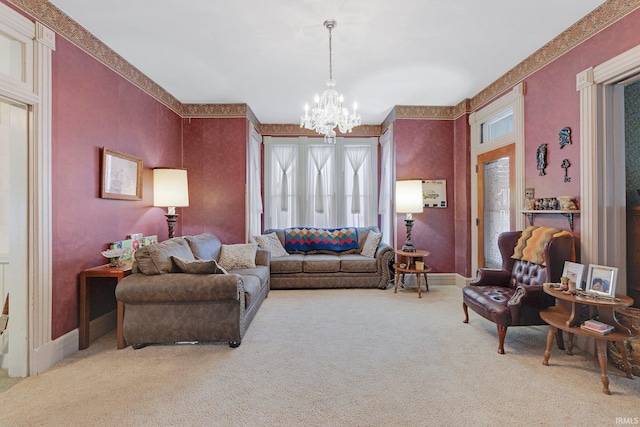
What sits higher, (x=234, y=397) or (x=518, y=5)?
(x=518, y=5)

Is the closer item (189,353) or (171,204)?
Answer: (189,353)

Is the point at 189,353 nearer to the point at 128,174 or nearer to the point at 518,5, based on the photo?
the point at 128,174

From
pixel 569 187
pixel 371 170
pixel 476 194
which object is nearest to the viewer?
pixel 569 187

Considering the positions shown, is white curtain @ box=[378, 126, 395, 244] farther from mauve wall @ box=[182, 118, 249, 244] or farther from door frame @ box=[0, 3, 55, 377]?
door frame @ box=[0, 3, 55, 377]

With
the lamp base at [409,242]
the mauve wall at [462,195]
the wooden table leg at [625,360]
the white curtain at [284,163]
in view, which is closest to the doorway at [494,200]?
the mauve wall at [462,195]

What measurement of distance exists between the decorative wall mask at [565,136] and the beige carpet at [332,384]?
6.48 feet

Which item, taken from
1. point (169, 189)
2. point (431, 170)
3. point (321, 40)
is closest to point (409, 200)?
point (431, 170)

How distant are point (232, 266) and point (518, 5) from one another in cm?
421

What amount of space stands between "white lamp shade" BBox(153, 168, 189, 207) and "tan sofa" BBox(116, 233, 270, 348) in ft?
4.49

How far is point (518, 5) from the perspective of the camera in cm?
257

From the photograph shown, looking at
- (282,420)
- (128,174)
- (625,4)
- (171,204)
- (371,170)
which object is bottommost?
(282,420)

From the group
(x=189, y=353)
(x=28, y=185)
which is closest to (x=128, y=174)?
(x=28, y=185)

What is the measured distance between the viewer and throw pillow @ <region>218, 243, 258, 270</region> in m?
4.22

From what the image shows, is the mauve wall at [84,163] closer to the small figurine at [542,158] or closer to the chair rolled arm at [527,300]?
the chair rolled arm at [527,300]
